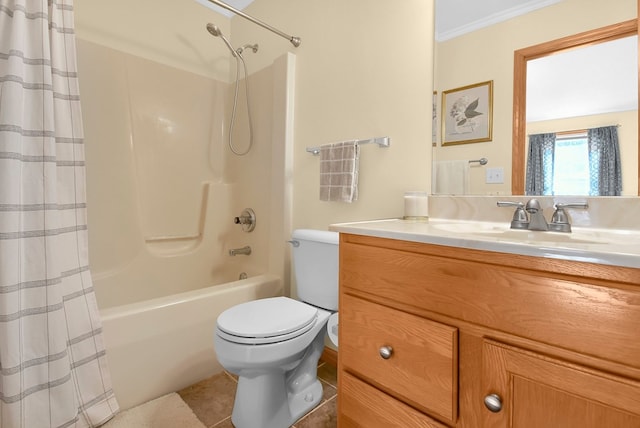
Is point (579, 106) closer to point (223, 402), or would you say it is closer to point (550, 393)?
point (550, 393)

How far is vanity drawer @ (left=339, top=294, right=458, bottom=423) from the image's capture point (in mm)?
696

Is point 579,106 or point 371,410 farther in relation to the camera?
point 579,106

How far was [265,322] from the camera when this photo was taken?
1140 mm

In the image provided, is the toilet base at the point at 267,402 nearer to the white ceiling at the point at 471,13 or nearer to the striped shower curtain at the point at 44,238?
the striped shower curtain at the point at 44,238

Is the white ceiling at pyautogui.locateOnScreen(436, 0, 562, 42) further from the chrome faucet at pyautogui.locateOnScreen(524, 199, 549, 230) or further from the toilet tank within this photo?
the toilet tank

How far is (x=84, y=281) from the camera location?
1.19 metres

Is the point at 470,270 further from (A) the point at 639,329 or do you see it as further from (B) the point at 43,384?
(B) the point at 43,384

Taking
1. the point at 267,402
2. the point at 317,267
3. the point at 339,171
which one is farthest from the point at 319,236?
the point at 267,402

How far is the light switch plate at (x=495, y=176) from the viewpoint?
111 cm

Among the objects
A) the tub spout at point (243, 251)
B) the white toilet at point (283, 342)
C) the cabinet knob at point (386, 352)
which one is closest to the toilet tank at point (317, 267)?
the white toilet at point (283, 342)

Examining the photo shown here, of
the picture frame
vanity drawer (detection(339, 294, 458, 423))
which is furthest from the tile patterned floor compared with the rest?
the picture frame

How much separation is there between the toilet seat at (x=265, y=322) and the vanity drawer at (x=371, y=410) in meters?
0.28

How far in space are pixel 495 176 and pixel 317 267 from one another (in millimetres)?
851

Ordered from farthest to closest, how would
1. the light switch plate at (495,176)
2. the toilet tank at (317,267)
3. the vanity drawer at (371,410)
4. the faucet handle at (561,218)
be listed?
the toilet tank at (317,267), the light switch plate at (495,176), the faucet handle at (561,218), the vanity drawer at (371,410)
